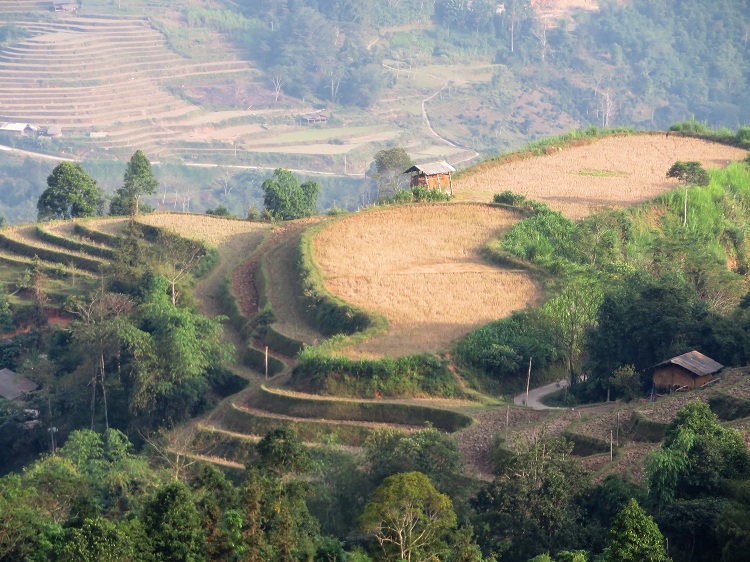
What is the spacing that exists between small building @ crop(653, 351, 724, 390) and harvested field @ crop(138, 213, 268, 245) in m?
19.7

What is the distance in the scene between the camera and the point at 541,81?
135625mm

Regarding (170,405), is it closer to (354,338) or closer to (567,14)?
(354,338)

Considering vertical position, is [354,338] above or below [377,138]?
above

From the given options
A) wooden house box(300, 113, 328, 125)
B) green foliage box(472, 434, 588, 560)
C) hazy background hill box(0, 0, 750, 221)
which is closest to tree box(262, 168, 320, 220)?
green foliage box(472, 434, 588, 560)

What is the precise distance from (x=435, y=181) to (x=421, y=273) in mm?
10560

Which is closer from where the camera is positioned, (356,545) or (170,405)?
(356,545)

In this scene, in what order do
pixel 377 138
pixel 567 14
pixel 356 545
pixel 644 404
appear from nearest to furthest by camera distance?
pixel 356 545, pixel 644 404, pixel 377 138, pixel 567 14

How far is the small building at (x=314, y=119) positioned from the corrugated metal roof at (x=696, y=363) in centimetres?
9696

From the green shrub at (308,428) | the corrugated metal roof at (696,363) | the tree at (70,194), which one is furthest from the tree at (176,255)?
the corrugated metal roof at (696,363)

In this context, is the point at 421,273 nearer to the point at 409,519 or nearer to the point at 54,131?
the point at 409,519

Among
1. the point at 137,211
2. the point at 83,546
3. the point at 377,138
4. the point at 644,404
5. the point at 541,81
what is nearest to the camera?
the point at 83,546

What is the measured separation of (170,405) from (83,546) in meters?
13.9

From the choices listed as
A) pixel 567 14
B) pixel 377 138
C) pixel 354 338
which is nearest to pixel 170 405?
pixel 354 338

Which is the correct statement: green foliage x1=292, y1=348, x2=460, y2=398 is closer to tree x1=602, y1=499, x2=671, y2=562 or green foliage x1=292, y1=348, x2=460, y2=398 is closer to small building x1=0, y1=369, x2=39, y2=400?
small building x1=0, y1=369, x2=39, y2=400
